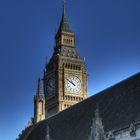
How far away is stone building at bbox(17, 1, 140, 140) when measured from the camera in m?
40.3

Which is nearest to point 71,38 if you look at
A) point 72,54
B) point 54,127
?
point 72,54

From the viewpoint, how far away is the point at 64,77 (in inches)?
3314

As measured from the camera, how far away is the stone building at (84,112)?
4034cm

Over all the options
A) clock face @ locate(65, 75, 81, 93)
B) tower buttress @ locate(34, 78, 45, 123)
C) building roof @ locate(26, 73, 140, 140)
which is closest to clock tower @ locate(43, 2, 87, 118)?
clock face @ locate(65, 75, 81, 93)

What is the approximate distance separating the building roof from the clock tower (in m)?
25.9

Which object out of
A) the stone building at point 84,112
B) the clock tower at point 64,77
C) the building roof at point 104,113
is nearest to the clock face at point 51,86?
the clock tower at point 64,77

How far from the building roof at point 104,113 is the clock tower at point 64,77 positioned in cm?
2592

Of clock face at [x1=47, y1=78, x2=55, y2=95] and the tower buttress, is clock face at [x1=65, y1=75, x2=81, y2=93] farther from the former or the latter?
the tower buttress

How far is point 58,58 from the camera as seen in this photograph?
283 ft

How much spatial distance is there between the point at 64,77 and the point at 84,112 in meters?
35.0

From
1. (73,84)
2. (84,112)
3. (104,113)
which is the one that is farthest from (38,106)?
(104,113)

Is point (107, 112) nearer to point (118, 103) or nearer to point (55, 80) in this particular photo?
point (118, 103)

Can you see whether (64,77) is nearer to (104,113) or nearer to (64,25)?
(64,25)

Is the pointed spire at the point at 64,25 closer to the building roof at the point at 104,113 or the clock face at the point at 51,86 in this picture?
the clock face at the point at 51,86
